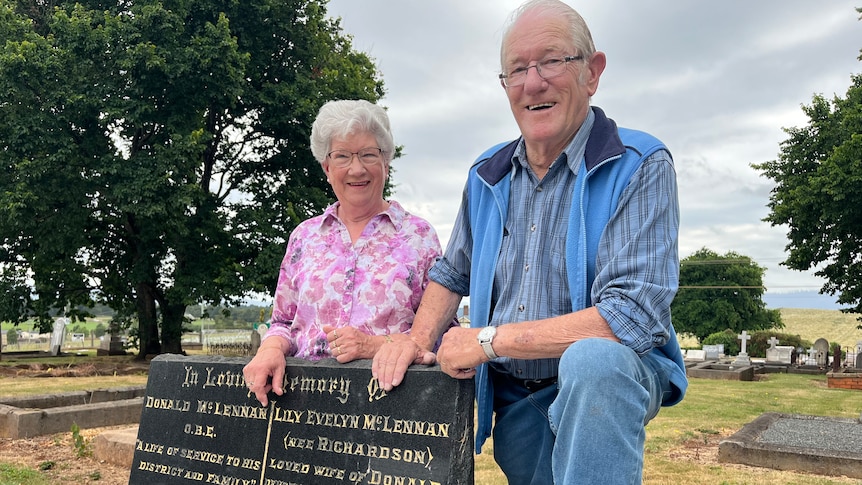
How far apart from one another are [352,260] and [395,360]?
71 centimetres

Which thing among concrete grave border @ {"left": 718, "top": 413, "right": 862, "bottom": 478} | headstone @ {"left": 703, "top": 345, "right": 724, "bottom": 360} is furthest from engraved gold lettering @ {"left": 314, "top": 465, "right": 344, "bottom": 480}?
headstone @ {"left": 703, "top": 345, "right": 724, "bottom": 360}

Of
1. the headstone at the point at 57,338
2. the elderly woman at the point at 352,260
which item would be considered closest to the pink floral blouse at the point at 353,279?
the elderly woman at the point at 352,260

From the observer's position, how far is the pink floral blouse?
2.88 m

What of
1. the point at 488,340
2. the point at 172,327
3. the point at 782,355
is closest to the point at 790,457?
the point at 488,340

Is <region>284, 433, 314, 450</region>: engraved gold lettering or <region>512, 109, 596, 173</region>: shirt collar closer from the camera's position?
<region>512, 109, 596, 173</region>: shirt collar

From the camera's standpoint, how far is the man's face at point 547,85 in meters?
2.23

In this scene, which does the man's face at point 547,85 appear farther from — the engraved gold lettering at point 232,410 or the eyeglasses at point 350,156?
the engraved gold lettering at point 232,410

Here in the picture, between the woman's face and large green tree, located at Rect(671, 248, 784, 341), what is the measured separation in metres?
54.8

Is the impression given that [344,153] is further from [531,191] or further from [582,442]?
[582,442]

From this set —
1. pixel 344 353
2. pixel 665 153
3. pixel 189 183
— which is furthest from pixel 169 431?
pixel 189 183

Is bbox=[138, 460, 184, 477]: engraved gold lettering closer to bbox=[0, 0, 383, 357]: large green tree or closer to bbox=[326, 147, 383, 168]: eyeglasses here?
bbox=[326, 147, 383, 168]: eyeglasses

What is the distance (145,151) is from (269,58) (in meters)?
4.50

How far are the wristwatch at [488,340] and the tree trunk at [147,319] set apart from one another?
64.0 ft

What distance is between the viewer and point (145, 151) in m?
16.8
